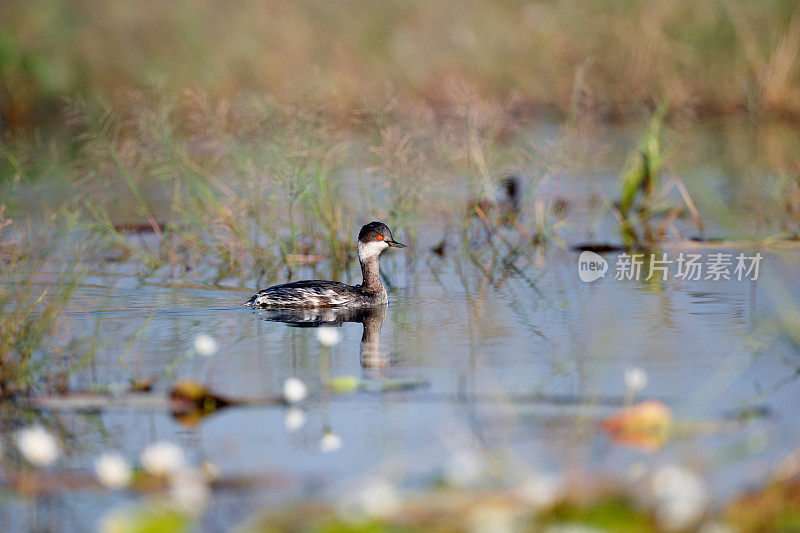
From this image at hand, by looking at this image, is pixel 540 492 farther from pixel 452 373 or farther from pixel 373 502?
pixel 452 373

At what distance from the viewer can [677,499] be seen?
3775 millimetres

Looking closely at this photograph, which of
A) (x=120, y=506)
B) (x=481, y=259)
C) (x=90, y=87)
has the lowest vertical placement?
(x=120, y=506)

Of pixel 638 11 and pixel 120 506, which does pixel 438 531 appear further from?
pixel 638 11

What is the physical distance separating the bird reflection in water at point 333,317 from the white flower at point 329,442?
203 cm

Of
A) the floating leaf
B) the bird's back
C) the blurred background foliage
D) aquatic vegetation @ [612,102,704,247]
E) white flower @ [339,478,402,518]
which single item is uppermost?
the blurred background foliage

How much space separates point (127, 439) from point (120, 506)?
83cm

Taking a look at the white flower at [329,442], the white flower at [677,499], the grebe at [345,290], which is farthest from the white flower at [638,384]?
the grebe at [345,290]

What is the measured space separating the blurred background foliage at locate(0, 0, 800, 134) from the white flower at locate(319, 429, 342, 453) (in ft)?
38.8

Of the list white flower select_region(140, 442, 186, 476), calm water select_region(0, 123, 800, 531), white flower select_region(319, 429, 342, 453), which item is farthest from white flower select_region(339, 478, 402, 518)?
white flower select_region(319, 429, 342, 453)

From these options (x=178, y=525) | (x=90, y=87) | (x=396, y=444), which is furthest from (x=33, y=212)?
(x=178, y=525)

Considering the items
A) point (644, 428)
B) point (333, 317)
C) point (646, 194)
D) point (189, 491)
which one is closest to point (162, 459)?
→ point (189, 491)

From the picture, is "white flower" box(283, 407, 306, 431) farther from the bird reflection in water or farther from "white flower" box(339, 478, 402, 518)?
the bird reflection in water

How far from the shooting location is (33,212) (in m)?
12.0

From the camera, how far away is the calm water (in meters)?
4.77
